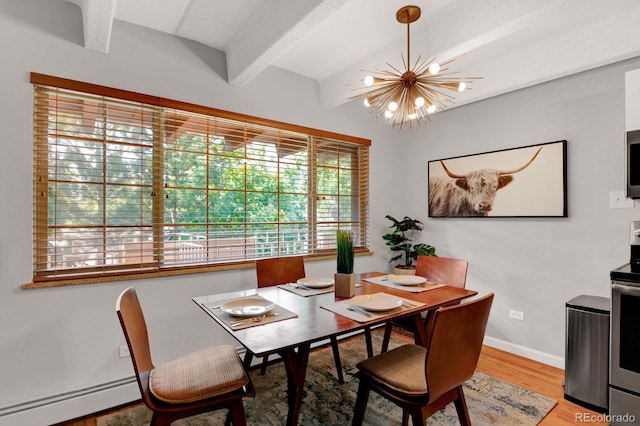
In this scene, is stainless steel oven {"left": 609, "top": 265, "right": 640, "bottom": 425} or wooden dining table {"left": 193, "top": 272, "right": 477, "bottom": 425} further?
stainless steel oven {"left": 609, "top": 265, "right": 640, "bottom": 425}

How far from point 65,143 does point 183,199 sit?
31.4 inches

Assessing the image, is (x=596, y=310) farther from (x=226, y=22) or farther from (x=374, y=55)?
(x=226, y=22)

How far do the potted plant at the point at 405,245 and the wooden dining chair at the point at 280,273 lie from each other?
1224 millimetres

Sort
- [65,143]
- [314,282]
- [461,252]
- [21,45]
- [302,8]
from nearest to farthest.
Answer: [302,8]
[21,45]
[65,143]
[314,282]
[461,252]

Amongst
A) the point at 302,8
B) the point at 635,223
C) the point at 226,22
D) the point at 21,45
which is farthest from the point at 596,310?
the point at 21,45

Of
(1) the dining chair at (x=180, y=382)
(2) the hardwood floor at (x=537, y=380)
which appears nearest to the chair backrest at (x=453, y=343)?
(1) the dining chair at (x=180, y=382)

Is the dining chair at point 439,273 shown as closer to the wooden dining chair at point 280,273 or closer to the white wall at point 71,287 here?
the wooden dining chair at point 280,273

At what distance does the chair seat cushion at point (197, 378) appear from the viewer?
1353 mm

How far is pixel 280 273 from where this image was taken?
2545mm

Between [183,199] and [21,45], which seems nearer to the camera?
[21,45]

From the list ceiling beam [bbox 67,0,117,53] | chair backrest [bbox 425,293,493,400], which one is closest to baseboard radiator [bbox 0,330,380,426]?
chair backrest [bbox 425,293,493,400]

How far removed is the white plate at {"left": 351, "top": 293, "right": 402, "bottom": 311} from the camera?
161 centimetres

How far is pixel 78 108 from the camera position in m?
2.11
